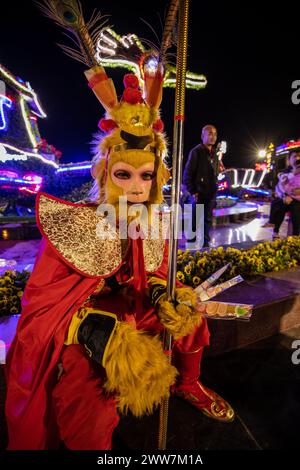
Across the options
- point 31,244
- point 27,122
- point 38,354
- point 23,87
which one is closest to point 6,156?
point 27,122

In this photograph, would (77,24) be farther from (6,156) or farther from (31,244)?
(6,156)

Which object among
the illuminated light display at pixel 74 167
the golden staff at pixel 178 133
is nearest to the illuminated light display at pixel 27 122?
the illuminated light display at pixel 74 167

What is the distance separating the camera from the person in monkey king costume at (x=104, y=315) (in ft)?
3.47

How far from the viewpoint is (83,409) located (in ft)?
3.49

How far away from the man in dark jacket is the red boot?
10.2ft

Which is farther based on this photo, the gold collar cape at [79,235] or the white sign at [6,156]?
the white sign at [6,156]

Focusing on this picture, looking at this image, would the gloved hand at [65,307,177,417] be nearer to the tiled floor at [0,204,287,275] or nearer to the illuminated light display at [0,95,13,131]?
the tiled floor at [0,204,287,275]

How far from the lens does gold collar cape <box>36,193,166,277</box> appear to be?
50.5 inches

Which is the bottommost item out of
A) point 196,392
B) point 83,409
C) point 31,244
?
point 196,392

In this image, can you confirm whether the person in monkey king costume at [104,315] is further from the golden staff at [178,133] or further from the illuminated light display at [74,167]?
the illuminated light display at [74,167]

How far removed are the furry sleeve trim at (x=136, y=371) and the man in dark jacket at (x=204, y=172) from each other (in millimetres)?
3627

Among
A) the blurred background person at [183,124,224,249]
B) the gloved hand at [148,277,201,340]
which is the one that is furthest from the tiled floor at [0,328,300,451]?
the blurred background person at [183,124,224,249]

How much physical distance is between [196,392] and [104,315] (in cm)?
101
